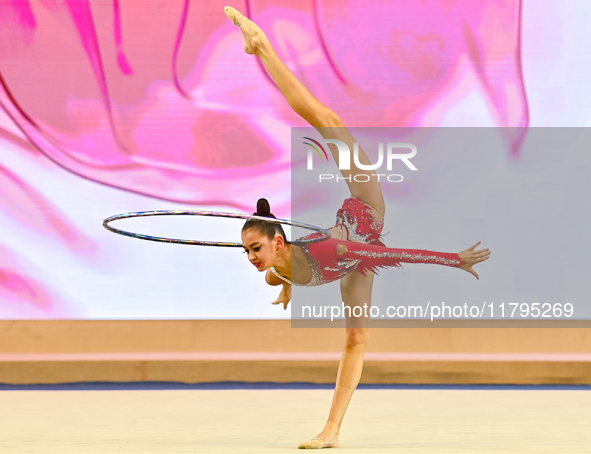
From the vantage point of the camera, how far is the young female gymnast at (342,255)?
2123 millimetres

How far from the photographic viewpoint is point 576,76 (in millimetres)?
4484

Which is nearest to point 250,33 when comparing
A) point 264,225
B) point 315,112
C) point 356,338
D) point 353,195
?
point 315,112

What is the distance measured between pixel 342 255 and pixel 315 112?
24.7 inches

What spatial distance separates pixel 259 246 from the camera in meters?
2.12

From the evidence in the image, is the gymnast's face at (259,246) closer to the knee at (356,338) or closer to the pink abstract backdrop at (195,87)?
the knee at (356,338)

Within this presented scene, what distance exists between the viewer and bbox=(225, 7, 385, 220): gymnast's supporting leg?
2.42 metres

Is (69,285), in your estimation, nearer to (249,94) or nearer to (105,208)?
(105,208)

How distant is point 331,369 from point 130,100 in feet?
7.28

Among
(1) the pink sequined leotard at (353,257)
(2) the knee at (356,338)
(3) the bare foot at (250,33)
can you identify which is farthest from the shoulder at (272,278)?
(3) the bare foot at (250,33)

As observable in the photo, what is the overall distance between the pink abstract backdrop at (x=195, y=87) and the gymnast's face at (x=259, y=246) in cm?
235

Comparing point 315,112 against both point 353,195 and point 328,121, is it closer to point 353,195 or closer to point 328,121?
point 328,121
